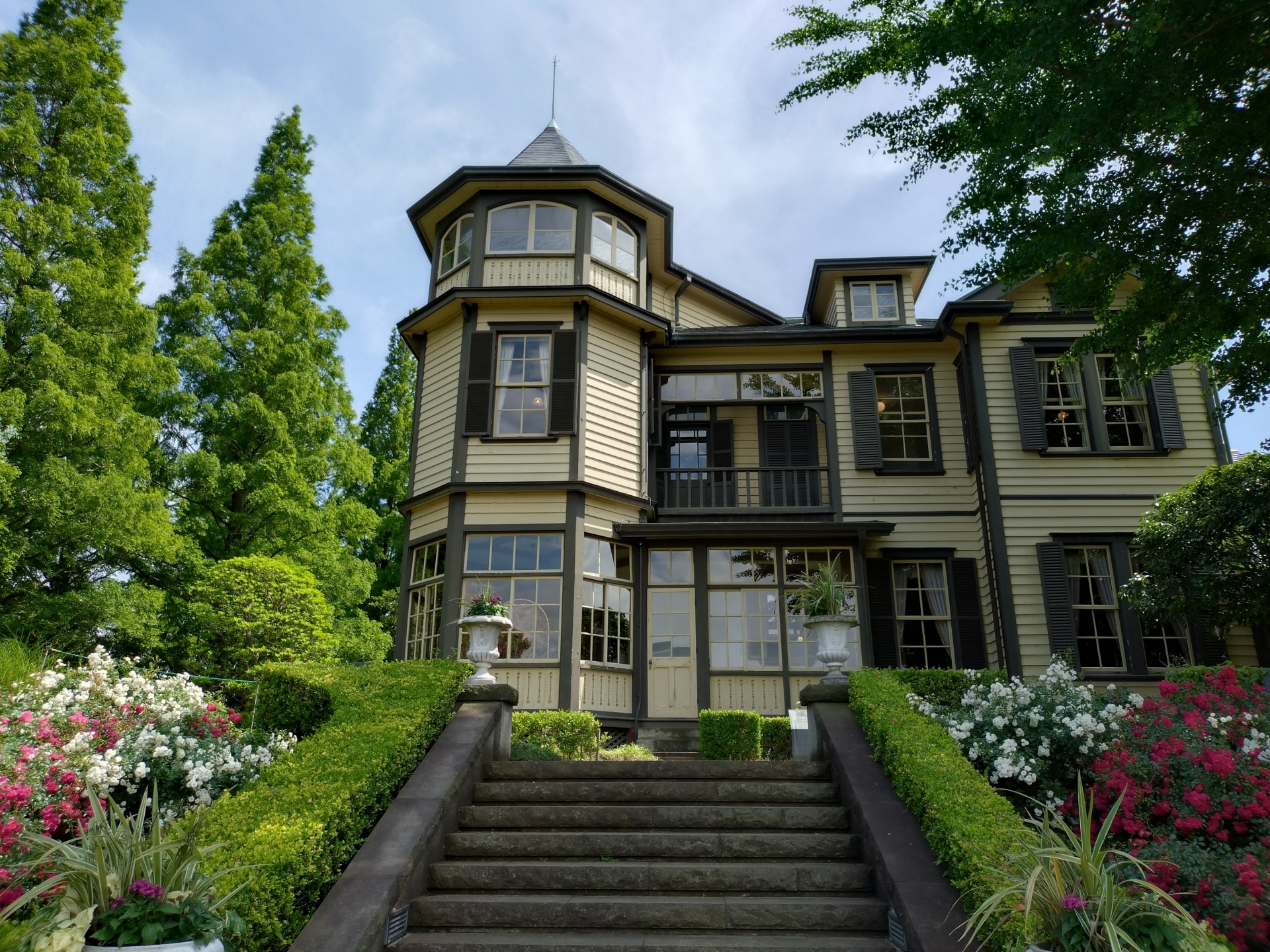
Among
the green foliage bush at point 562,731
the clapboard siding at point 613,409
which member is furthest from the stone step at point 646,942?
the clapboard siding at point 613,409

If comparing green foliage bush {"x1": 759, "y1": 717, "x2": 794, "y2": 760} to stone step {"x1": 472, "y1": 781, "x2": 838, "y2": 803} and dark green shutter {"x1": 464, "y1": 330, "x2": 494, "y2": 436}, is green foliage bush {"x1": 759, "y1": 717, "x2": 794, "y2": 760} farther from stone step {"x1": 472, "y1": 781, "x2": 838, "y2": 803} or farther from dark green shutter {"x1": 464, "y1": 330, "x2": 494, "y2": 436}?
dark green shutter {"x1": 464, "y1": 330, "x2": 494, "y2": 436}

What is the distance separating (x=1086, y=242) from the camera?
30.5ft

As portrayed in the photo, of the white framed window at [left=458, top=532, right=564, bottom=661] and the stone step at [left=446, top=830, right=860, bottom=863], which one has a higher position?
the white framed window at [left=458, top=532, right=564, bottom=661]

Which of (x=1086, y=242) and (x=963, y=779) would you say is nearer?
(x=963, y=779)

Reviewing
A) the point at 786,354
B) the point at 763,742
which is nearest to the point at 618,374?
the point at 786,354

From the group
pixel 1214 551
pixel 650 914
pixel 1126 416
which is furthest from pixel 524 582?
pixel 1126 416

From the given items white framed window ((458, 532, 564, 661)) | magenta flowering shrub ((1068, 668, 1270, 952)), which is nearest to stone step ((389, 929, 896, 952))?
magenta flowering shrub ((1068, 668, 1270, 952))

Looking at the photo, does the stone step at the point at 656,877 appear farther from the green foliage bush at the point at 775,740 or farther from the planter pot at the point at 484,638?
the green foliage bush at the point at 775,740

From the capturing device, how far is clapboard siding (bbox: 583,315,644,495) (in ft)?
45.9

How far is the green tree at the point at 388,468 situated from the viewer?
24.5 metres

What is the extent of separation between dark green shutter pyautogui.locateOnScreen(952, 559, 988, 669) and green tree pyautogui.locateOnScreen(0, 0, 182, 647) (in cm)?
1367

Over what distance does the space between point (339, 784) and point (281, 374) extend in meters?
14.9

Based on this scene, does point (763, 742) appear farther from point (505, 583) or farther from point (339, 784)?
point (339, 784)

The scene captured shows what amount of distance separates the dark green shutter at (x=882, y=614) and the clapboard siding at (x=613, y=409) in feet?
13.6
